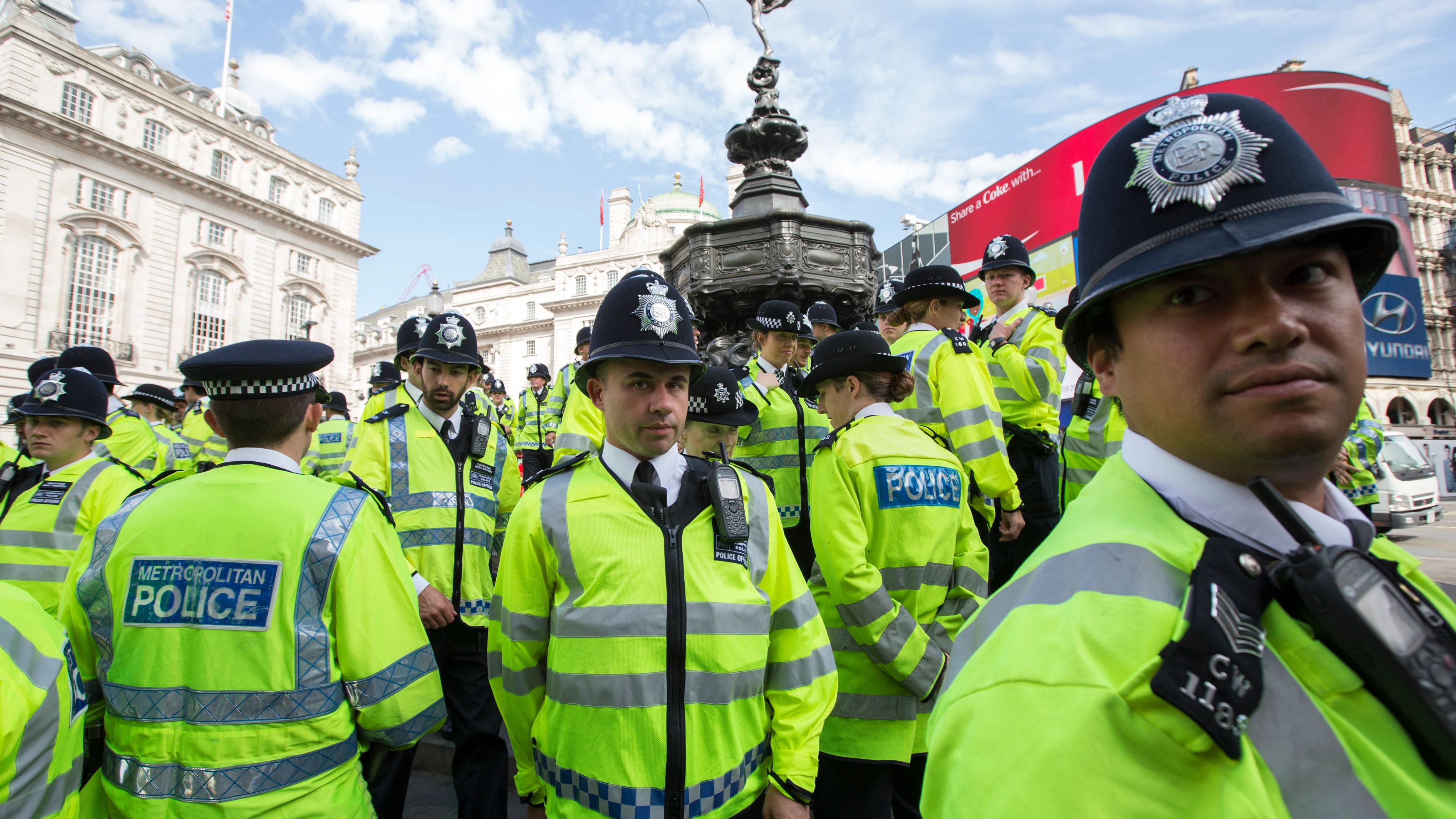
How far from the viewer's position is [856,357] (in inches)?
131

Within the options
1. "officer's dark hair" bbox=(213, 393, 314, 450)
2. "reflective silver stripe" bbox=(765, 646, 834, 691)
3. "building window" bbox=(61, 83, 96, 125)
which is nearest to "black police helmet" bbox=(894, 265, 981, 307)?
"reflective silver stripe" bbox=(765, 646, 834, 691)

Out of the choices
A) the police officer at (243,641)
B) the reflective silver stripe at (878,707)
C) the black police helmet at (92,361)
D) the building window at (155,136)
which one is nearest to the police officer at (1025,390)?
the reflective silver stripe at (878,707)

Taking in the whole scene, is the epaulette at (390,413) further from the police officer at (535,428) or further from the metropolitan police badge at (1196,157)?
the police officer at (535,428)

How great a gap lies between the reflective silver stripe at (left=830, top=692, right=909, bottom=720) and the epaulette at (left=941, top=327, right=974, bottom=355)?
2.36 meters

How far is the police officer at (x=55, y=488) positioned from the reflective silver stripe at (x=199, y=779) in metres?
2.60

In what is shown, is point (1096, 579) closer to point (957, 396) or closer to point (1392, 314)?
point (957, 396)

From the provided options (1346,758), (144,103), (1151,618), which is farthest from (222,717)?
(144,103)

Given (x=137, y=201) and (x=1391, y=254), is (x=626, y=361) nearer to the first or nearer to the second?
(x=1391, y=254)

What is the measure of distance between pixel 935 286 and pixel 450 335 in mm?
3306

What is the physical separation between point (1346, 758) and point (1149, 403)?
51cm

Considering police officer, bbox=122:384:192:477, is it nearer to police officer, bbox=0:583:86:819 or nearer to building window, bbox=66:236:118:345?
police officer, bbox=0:583:86:819

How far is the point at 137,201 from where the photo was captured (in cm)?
3747

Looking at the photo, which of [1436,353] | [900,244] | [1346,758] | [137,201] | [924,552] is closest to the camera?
[1346,758]

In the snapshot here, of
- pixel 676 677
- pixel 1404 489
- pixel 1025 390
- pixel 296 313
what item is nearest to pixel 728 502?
pixel 676 677
